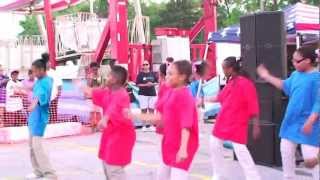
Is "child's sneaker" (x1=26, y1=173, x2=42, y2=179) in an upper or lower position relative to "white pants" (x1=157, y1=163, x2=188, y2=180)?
lower

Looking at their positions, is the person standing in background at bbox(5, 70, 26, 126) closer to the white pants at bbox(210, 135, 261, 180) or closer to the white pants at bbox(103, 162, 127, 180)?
the white pants at bbox(210, 135, 261, 180)

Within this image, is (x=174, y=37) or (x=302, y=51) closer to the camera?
(x=302, y=51)

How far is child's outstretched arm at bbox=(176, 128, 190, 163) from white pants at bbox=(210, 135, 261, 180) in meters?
1.90

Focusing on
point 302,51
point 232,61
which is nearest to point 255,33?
point 232,61

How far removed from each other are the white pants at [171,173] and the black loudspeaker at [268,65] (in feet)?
11.6

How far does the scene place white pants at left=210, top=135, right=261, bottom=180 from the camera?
7202mm

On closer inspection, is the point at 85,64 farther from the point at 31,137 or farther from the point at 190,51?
the point at 31,137

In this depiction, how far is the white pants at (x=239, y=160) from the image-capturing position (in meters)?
7.20

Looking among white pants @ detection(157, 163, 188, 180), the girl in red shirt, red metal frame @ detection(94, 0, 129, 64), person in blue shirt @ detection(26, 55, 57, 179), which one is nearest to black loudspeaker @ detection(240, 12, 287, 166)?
the girl in red shirt

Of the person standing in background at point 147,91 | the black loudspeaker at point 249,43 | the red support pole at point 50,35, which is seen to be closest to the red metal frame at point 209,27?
the red support pole at point 50,35

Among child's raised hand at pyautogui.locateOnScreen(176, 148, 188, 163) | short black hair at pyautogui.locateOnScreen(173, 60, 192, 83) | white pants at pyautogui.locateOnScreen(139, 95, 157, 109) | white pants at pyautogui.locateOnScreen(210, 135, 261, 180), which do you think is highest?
short black hair at pyautogui.locateOnScreen(173, 60, 192, 83)

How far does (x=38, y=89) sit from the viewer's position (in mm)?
8203

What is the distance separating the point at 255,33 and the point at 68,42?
12113 mm

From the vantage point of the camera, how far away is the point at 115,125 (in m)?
6.14
